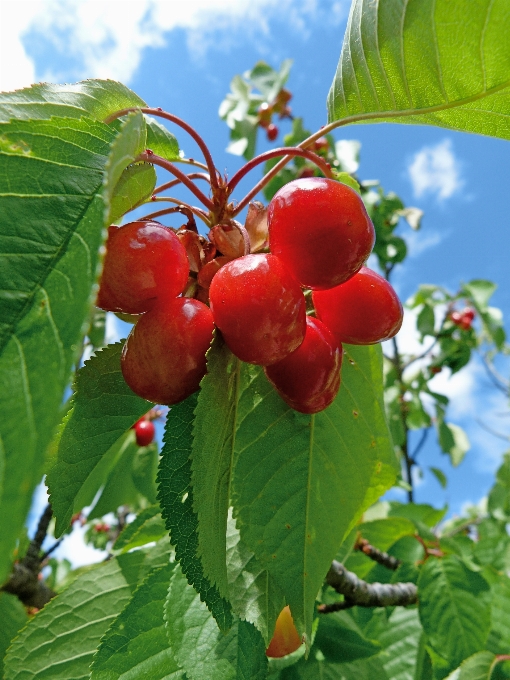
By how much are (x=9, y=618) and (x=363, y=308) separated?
2127 mm

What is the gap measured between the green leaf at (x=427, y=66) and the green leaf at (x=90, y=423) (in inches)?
28.8

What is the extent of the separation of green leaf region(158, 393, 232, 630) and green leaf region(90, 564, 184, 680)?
39 cm

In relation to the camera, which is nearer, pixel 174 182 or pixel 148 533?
pixel 174 182

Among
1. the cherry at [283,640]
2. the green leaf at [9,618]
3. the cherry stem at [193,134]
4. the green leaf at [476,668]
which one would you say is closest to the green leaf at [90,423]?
the cherry stem at [193,134]

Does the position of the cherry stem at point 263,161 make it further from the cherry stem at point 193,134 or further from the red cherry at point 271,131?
the red cherry at point 271,131

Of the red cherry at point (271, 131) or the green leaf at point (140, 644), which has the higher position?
the red cherry at point (271, 131)

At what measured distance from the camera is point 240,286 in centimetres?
91

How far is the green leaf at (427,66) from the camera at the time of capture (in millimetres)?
975

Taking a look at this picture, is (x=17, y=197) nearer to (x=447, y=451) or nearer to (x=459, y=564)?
(x=459, y=564)

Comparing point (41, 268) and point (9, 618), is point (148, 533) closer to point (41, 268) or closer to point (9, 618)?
point (9, 618)

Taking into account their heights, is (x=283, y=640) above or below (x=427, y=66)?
below

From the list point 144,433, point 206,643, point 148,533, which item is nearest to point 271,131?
point 144,433

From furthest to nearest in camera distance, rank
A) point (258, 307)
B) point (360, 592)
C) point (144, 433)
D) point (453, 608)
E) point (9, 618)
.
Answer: point (144, 433) → point (9, 618) → point (453, 608) → point (360, 592) → point (258, 307)

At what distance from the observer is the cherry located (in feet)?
4.83
